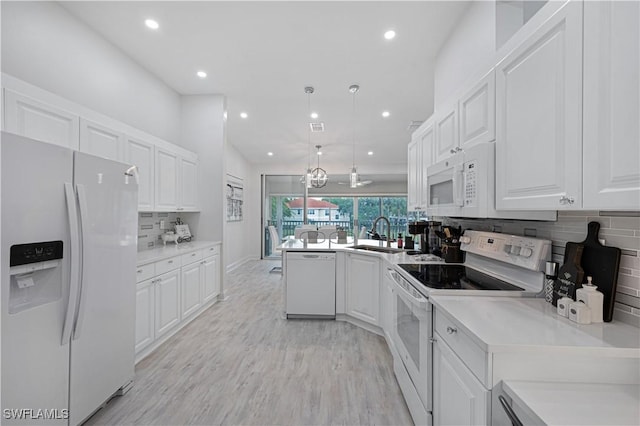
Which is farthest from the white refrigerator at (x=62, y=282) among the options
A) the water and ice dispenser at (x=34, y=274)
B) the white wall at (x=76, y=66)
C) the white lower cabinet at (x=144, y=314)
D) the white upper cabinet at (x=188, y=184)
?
the white upper cabinet at (x=188, y=184)

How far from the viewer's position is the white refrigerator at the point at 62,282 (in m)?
1.25

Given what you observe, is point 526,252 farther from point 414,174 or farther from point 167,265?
point 167,265

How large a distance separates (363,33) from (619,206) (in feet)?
8.52

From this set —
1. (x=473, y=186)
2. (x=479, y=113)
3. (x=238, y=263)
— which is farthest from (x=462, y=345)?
(x=238, y=263)

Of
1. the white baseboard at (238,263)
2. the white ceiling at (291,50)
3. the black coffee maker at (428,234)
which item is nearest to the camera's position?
the white ceiling at (291,50)

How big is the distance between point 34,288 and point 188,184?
2.64m

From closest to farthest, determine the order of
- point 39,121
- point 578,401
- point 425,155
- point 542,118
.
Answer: point 578,401 → point 542,118 → point 39,121 → point 425,155

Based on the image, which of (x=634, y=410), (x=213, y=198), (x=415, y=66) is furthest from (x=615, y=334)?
(x=213, y=198)

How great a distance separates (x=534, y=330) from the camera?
1.01 m

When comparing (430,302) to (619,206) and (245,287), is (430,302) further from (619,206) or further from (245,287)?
(245,287)

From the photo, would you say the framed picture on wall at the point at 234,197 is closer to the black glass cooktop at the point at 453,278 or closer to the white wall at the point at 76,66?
the white wall at the point at 76,66

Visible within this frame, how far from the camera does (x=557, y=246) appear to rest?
4.60 feet

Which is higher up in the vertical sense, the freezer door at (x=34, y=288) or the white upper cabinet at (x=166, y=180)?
the white upper cabinet at (x=166, y=180)

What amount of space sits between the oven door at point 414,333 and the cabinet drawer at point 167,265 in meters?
2.22
